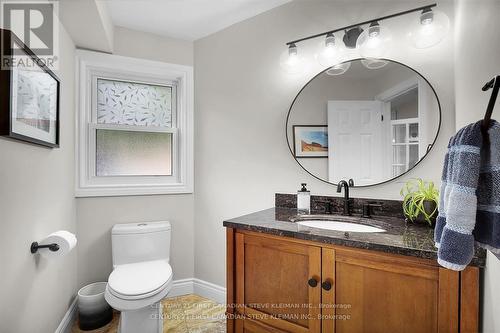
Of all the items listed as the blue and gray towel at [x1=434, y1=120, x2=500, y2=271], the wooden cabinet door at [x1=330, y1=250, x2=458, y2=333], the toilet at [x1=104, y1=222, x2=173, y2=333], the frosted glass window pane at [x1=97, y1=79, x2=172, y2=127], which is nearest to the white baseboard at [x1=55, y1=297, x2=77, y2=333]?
the toilet at [x1=104, y1=222, x2=173, y2=333]

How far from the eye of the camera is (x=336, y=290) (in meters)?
1.22

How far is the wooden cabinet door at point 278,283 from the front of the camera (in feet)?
4.20

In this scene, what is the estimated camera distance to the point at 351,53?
1772 mm

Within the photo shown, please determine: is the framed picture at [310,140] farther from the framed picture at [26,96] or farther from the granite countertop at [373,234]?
the framed picture at [26,96]

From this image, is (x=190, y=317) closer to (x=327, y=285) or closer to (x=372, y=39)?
(x=327, y=285)

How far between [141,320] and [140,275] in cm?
28

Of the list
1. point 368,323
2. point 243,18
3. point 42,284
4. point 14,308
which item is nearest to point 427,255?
point 368,323

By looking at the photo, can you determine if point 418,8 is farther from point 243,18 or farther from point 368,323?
point 368,323

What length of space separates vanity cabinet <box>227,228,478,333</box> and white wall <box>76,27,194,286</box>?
1.14 meters

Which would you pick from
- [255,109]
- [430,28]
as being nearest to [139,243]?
[255,109]

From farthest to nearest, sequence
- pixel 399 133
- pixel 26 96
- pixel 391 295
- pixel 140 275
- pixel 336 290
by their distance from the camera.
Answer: pixel 140 275 → pixel 399 133 → pixel 26 96 → pixel 336 290 → pixel 391 295

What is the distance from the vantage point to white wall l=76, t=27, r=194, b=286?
2.27 meters

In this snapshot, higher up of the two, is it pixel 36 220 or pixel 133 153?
pixel 133 153

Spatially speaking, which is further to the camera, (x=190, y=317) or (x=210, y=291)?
(x=210, y=291)
